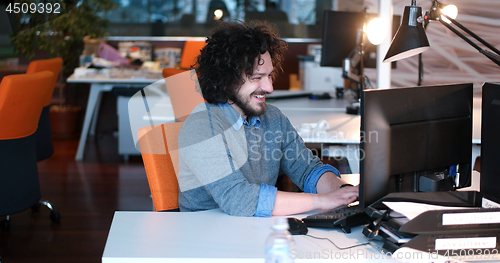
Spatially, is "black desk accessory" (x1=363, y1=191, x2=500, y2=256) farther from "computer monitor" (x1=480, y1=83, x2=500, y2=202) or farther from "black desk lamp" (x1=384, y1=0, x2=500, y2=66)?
"black desk lamp" (x1=384, y1=0, x2=500, y2=66)

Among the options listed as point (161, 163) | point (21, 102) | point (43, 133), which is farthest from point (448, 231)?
point (43, 133)

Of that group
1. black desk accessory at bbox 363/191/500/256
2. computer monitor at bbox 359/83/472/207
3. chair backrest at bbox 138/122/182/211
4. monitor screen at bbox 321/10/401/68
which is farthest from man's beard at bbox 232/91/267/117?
monitor screen at bbox 321/10/401/68

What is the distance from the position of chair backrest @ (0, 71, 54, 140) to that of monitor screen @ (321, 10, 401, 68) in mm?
1686

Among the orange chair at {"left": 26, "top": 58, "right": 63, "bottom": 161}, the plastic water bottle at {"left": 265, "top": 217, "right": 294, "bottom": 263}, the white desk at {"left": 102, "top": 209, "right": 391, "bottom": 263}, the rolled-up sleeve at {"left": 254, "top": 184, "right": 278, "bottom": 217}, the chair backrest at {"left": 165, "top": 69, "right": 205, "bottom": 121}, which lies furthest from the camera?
the orange chair at {"left": 26, "top": 58, "right": 63, "bottom": 161}

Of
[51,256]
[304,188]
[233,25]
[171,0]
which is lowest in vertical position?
[51,256]

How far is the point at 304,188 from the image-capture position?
5.67 ft

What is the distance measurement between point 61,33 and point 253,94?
14.3 feet

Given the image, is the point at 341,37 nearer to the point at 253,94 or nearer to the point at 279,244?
the point at 253,94

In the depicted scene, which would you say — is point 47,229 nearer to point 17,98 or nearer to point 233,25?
point 17,98

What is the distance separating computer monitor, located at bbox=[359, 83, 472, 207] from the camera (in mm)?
1155

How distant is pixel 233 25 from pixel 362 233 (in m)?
0.84

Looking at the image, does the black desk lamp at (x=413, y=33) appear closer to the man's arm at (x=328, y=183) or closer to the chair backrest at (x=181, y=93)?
the man's arm at (x=328, y=183)

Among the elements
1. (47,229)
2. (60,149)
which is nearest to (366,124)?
(47,229)

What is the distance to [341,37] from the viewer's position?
3.12 m
